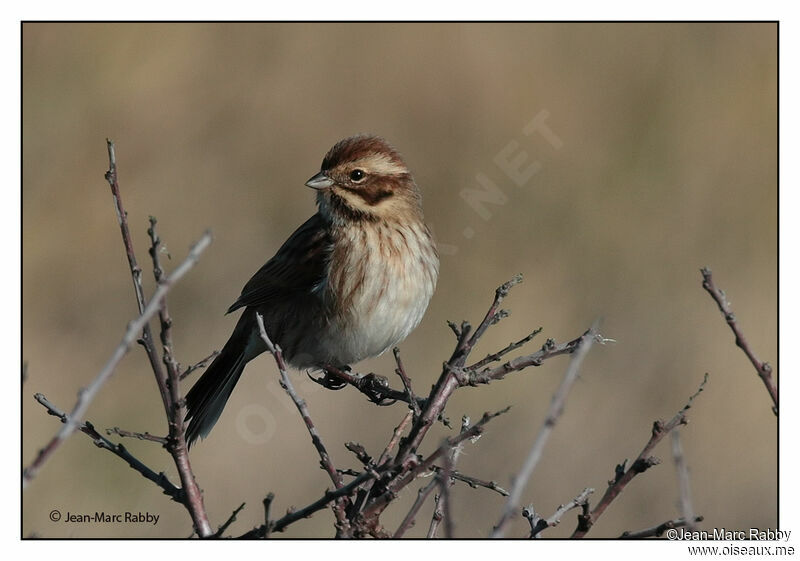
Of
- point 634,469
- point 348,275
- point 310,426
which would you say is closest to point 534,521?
point 634,469

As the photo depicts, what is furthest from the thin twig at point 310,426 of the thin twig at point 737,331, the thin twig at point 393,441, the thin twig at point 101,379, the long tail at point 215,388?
the long tail at point 215,388

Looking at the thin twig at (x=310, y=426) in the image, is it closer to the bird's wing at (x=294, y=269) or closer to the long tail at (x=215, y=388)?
the bird's wing at (x=294, y=269)

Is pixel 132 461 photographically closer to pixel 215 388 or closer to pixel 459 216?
pixel 215 388

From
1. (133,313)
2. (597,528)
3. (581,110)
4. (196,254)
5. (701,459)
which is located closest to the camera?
(196,254)

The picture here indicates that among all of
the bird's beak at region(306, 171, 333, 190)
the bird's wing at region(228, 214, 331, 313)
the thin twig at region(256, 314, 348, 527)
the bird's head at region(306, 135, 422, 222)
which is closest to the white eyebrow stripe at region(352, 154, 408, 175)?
the bird's head at region(306, 135, 422, 222)

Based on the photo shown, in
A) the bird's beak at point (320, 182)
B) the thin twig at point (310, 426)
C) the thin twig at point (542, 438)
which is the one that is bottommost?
the thin twig at point (542, 438)

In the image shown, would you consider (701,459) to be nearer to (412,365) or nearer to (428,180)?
(412,365)

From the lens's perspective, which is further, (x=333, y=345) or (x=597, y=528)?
(x=597, y=528)

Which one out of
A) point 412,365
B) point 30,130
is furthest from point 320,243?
point 30,130
